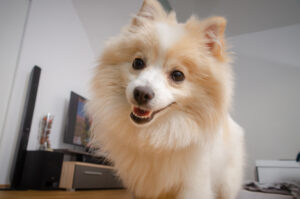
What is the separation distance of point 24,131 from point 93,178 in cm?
151

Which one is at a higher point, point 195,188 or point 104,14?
point 104,14

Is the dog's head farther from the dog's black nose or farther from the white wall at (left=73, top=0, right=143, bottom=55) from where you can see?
the white wall at (left=73, top=0, right=143, bottom=55)

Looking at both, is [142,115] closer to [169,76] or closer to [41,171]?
[169,76]

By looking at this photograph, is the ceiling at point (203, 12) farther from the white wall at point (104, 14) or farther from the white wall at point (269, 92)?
the white wall at point (269, 92)

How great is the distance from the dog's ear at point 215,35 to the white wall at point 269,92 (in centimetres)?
459

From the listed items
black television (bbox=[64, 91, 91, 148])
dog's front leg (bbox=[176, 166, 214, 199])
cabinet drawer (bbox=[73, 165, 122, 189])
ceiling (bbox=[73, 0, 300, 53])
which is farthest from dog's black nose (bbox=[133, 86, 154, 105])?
ceiling (bbox=[73, 0, 300, 53])

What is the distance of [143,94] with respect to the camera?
1.12 meters

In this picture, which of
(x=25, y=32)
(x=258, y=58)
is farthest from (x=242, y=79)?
(x=25, y=32)

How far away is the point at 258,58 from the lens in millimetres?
5965

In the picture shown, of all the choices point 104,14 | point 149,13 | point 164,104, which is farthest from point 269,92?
point 164,104

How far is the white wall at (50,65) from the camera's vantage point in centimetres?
340

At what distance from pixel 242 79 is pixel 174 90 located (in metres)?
5.23

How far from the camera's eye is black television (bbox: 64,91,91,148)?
14.2ft

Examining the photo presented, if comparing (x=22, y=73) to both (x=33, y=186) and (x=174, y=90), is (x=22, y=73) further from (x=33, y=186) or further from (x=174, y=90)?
(x=174, y=90)
